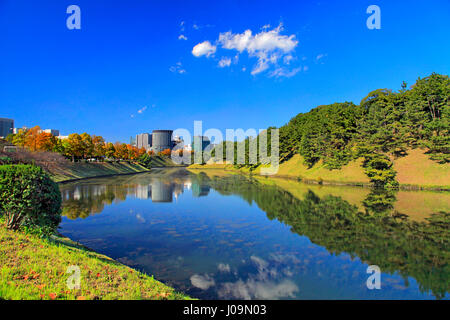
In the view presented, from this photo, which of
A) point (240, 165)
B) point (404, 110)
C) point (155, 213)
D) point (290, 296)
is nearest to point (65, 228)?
point (155, 213)

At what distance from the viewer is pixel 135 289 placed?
21.6 feet

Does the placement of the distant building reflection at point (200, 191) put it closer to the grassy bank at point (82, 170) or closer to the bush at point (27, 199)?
the bush at point (27, 199)

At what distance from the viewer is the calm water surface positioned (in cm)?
857

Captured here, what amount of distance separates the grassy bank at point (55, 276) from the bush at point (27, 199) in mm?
647

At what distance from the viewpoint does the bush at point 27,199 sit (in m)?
8.93

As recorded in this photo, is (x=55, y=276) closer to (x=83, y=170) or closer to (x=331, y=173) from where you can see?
(x=331, y=173)

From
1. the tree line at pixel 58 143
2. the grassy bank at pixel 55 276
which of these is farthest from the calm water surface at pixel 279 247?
the tree line at pixel 58 143

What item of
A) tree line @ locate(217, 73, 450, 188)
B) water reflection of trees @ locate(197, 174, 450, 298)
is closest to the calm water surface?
water reflection of trees @ locate(197, 174, 450, 298)

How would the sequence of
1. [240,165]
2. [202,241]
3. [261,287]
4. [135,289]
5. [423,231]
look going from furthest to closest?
[240,165] → [423,231] → [202,241] → [261,287] → [135,289]

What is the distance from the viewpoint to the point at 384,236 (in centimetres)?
1434

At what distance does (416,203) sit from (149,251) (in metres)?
29.3

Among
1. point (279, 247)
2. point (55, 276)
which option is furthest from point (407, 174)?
point (55, 276)

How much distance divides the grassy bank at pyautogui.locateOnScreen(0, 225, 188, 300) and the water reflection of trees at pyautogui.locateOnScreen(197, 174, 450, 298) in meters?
9.57
